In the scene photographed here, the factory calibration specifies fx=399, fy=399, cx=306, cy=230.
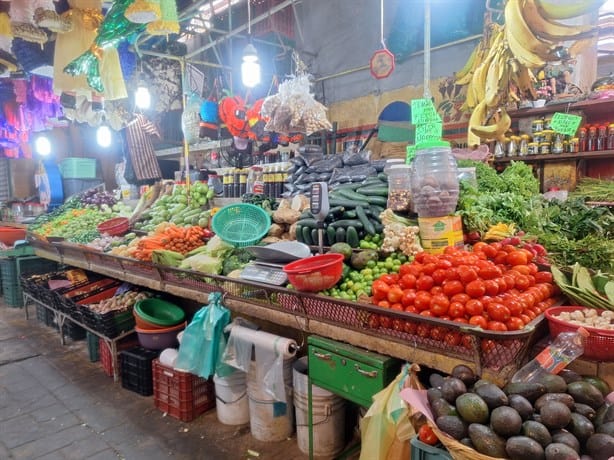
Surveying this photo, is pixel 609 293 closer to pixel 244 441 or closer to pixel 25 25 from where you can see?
pixel 244 441

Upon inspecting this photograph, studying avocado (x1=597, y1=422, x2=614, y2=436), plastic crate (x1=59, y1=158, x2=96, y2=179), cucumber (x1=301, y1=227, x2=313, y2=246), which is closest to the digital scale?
cucumber (x1=301, y1=227, x2=313, y2=246)

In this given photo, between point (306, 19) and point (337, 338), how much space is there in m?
7.64

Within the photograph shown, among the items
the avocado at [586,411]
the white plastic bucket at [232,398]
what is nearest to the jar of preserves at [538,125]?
the avocado at [586,411]

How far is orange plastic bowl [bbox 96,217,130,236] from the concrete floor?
6.43 feet

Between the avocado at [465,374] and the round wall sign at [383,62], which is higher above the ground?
the round wall sign at [383,62]

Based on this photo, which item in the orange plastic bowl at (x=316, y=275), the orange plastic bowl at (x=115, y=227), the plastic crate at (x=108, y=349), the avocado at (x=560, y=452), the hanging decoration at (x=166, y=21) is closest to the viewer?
the avocado at (x=560, y=452)

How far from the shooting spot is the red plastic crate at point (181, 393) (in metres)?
3.45

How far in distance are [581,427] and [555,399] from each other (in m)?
0.11

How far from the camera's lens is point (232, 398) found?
331cm

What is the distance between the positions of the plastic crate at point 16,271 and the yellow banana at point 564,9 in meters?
8.31

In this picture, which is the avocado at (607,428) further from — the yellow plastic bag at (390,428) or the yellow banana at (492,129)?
the yellow banana at (492,129)

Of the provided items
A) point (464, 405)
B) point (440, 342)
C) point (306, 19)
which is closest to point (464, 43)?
point (306, 19)

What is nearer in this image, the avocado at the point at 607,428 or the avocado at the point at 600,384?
the avocado at the point at 607,428

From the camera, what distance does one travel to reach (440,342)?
1.95 meters
